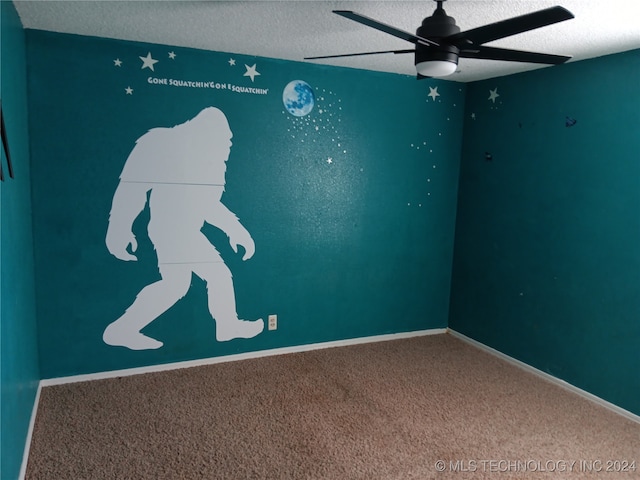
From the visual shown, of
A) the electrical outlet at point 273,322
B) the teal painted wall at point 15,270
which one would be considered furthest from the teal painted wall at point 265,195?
the teal painted wall at point 15,270

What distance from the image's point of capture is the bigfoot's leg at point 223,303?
10.9ft

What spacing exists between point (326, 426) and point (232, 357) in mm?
1081

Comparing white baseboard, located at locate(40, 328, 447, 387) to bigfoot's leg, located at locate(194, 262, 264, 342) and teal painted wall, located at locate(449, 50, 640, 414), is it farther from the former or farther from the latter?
teal painted wall, located at locate(449, 50, 640, 414)

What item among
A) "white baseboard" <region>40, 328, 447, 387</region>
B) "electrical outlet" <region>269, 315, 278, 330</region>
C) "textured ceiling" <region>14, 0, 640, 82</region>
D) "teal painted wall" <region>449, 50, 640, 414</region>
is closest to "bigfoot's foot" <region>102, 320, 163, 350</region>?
"white baseboard" <region>40, 328, 447, 387</region>

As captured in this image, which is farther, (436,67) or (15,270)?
(15,270)

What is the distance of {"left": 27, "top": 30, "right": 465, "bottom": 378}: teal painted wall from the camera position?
287 cm

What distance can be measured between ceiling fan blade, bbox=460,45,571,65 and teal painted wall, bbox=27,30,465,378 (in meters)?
1.67

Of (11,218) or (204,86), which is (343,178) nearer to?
(204,86)

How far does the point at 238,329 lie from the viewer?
347 cm

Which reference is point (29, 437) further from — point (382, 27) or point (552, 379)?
point (552, 379)

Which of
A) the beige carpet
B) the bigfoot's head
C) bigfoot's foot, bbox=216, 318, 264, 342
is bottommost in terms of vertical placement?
the beige carpet

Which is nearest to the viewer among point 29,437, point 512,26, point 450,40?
point 512,26

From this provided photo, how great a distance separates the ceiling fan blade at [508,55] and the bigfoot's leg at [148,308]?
2.22 meters

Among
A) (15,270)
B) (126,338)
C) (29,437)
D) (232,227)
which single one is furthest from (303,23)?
(29,437)
